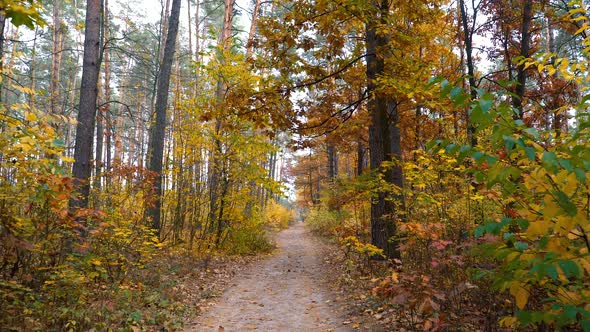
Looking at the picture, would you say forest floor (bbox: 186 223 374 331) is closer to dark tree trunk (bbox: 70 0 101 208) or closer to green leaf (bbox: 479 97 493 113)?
dark tree trunk (bbox: 70 0 101 208)

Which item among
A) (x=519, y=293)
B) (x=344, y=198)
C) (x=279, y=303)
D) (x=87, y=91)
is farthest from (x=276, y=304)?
(x=87, y=91)

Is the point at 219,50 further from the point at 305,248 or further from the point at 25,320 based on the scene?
the point at 305,248

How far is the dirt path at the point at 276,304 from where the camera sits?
5523mm

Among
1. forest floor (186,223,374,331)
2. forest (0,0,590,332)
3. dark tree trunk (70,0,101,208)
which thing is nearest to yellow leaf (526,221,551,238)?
forest (0,0,590,332)

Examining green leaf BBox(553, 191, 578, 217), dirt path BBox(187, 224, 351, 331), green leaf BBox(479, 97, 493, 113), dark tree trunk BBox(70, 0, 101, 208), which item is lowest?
dirt path BBox(187, 224, 351, 331)

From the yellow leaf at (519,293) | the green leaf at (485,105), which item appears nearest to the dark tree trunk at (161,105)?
the yellow leaf at (519,293)

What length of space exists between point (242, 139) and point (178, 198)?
2.62m

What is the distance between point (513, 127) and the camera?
2.01m

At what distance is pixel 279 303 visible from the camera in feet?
22.5

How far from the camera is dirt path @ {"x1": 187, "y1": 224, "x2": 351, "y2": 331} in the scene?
18.1 feet

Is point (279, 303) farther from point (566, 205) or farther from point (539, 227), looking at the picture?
point (566, 205)

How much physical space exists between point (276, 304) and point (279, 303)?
93 millimetres

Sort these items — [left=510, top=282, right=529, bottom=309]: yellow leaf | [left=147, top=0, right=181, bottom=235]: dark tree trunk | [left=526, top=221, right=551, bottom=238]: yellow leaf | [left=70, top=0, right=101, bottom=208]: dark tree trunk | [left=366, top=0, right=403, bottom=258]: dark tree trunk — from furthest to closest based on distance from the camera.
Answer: [left=147, top=0, right=181, bottom=235]: dark tree trunk
[left=366, top=0, right=403, bottom=258]: dark tree trunk
[left=70, top=0, right=101, bottom=208]: dark tree trunk
[left=510, top=282, right=529, bottom=309]: yellow leaf
[left=526, top=221, right=551, bottom=238]: yellow leaf

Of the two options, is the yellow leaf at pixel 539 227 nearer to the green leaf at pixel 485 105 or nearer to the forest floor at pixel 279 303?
the green leaf at pixel 485 105
